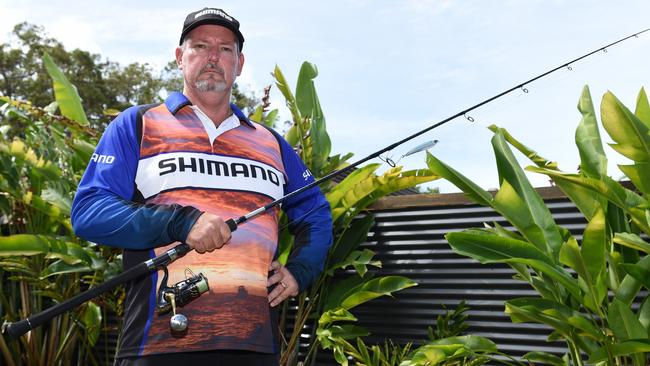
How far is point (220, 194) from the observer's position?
2.39 m

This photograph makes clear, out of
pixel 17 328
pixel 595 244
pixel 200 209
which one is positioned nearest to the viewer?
pixel 17 328

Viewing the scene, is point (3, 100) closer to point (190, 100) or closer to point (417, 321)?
point (417, 321)

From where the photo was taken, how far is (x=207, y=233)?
83.4 inches

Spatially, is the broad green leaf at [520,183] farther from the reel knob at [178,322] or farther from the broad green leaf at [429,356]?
the reel knob at [178,322]

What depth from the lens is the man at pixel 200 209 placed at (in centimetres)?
222

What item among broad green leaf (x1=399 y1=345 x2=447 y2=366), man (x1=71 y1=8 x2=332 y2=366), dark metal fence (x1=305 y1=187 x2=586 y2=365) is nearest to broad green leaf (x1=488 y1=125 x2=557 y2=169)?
dark metal fence (x1=305 y1=187 x2=586 y2=365)

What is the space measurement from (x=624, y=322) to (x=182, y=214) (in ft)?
6.77

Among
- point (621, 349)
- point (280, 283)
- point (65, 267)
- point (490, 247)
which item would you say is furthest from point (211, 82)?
point (65, 267)

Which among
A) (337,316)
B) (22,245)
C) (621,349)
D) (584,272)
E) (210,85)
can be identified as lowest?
(621,349)

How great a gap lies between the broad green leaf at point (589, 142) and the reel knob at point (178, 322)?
224 cm


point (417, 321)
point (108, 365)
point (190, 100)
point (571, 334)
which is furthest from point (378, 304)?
point (190, 100)

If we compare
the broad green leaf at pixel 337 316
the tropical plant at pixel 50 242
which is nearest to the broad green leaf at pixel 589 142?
the broad green leaf at pixel 337 316

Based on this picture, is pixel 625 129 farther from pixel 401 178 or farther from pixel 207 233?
pixel 207 233

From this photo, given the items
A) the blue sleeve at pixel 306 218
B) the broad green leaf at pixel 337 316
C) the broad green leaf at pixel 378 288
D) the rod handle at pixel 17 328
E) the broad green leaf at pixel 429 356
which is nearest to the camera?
the rod handle at pixel 17 328
